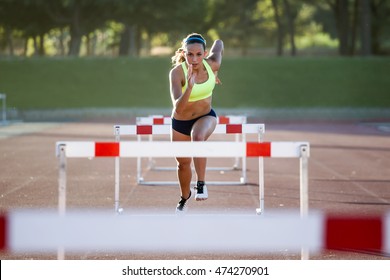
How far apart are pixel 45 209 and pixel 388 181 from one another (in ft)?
19.9

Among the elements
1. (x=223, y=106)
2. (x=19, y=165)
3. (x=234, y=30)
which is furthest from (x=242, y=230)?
(x=234, y=30)

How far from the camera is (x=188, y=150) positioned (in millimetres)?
4754

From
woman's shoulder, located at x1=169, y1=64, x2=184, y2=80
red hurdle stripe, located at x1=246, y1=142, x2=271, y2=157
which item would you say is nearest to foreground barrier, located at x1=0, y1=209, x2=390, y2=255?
red hurdle stripe, located at x1=246, y1=142, x2=271, y2=157

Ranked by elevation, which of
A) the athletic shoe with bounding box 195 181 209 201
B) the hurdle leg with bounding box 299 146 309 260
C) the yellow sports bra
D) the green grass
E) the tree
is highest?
the tree

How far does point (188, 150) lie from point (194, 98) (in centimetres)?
278

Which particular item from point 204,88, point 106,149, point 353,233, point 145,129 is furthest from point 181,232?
point 145,129

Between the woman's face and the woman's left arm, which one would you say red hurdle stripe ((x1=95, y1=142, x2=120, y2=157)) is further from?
the woman's left arm

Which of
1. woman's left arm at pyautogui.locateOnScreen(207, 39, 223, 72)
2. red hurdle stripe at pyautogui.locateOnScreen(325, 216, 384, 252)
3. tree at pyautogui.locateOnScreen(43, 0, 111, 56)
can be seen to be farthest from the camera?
tree at pyautogui.locateOnScreen(43, 0, 111, 56)

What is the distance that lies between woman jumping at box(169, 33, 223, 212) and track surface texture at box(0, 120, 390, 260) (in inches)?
49.5

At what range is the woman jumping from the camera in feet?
23.0

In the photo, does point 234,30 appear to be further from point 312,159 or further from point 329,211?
point 329,211

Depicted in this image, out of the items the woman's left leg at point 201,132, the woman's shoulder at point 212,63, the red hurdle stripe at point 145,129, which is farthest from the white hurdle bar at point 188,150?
the red hurdle stripe at point 145,129

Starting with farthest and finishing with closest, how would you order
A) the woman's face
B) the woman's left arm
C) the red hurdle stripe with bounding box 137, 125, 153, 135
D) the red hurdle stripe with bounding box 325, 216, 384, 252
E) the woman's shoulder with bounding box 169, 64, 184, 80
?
the red hurdle stripe with bounding box 137, 125, 153, 135
the woman's left arm
the woman's shoulder with bounding box 169, 64, 184, 80
the woman's face
the red hurdle stripe with bounding box 325, 216, 384, 252

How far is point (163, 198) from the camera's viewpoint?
1072cm
